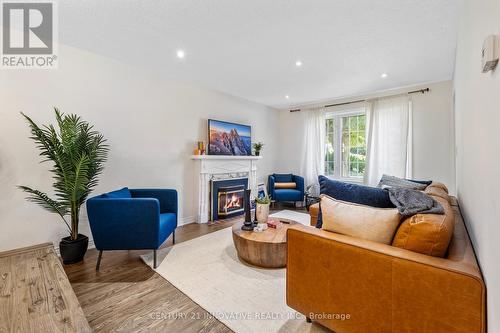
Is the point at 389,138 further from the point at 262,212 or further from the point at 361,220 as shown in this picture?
the point at 361,220

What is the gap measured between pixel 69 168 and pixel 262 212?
6.99 feet

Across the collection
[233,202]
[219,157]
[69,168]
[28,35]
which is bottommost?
[233,202]

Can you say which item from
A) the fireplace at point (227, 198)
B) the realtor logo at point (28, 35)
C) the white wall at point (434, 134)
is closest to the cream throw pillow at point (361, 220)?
the fireplace at point (227, 198)

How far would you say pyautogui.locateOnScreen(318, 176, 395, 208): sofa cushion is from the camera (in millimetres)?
1537

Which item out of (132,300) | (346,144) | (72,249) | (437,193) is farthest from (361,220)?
(346,144)

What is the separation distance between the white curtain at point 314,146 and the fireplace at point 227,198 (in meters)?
1.77

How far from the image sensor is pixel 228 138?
4578mm

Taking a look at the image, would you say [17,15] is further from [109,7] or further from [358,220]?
[358,220]

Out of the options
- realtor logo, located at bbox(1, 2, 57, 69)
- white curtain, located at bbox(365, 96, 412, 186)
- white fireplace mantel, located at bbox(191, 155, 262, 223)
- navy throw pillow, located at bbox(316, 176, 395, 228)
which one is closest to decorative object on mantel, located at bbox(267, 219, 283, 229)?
navy throw pillow, located at bbox(316, 176, 395, 228)

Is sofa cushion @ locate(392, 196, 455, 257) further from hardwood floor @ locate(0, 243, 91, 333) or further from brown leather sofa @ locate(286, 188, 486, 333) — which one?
hardwood floor @ locate(0, 243, 91, 333)

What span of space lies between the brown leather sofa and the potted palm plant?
224 centimetres

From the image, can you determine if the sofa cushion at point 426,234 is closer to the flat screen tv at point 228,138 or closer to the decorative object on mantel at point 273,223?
the decorative object on mantel at point 273,223

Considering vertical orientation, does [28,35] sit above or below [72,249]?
above

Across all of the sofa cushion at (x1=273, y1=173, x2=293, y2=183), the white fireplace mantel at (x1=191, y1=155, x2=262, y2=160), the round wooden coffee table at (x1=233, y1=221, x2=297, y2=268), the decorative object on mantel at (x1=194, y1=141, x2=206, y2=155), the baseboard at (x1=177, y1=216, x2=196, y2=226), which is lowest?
the baseboard at (x1=177, y1=216, x2=196, y2=226)
